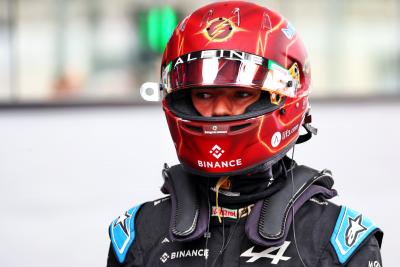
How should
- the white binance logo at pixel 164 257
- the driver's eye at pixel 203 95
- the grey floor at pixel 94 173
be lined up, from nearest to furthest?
the white binance logo at pixel 164 257, the driver's eye at pixel 203 95, the grey floor at pixel 94 173

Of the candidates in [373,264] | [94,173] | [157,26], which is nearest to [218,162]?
[373,264]

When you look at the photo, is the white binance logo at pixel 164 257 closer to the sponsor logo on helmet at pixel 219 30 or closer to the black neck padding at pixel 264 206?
the black neck padding at pixel 264 206

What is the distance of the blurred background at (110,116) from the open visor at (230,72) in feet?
7.12

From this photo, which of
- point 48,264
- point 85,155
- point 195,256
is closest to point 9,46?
point 85,155

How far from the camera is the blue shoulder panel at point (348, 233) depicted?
2.45 meters

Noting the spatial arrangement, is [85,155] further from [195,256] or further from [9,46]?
[195,256]

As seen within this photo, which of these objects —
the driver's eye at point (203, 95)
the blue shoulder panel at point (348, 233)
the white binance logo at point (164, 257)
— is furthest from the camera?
the driver's eye at point (203, 95)

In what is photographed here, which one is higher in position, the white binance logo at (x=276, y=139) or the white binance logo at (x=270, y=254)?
the white binance logo at (x=276, y=139)

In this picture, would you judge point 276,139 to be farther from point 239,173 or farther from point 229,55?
point 229,55

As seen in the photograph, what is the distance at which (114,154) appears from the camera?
4902 mm

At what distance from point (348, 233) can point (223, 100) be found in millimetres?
521

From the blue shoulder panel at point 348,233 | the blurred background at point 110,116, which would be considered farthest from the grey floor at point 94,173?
the blue shoulder panel at point 348,233

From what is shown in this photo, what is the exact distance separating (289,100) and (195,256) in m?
0.54

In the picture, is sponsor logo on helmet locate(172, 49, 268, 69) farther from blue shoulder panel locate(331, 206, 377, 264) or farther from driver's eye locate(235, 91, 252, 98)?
blue shoulder panel locate(331, 206, 377, 264)
